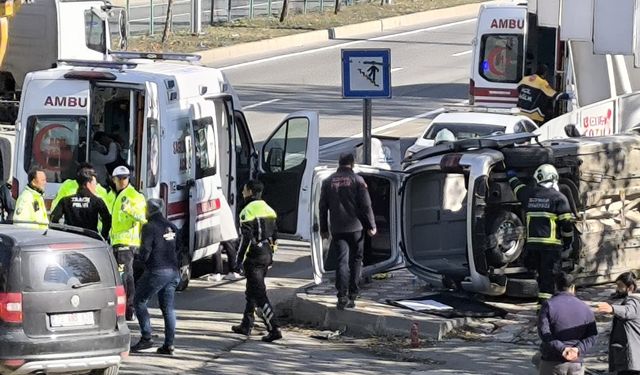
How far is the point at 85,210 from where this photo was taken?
1499 centimetres

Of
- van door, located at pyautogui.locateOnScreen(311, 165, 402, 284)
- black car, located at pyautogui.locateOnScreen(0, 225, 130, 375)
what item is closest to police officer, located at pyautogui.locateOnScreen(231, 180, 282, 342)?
van door, located at pyautogui.locateOnScreen(311, 165, 402, 284)

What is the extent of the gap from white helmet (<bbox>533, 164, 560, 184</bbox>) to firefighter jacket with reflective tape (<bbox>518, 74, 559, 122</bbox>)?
8.75 metres

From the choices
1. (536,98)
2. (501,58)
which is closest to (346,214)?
(536,98)

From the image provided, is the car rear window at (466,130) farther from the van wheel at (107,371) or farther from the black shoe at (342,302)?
the van wheel at (107,371)

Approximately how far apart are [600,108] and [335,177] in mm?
5941

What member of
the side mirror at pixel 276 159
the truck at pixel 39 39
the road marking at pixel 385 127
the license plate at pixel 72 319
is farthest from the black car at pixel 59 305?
the truck at pixel 39 39

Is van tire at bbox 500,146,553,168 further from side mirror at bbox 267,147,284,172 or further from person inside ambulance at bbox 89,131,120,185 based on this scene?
person inside ambulance at bbox 89,131,120,185

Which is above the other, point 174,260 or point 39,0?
point 39,0

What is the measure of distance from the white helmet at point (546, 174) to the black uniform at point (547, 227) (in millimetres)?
87

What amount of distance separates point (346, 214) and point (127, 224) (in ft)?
7.18

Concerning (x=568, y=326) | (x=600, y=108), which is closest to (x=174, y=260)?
(x=568, y=326)

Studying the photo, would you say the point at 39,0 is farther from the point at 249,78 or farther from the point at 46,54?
the point at 249,78

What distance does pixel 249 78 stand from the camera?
3366 centimetres

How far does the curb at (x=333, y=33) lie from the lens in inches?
1437
